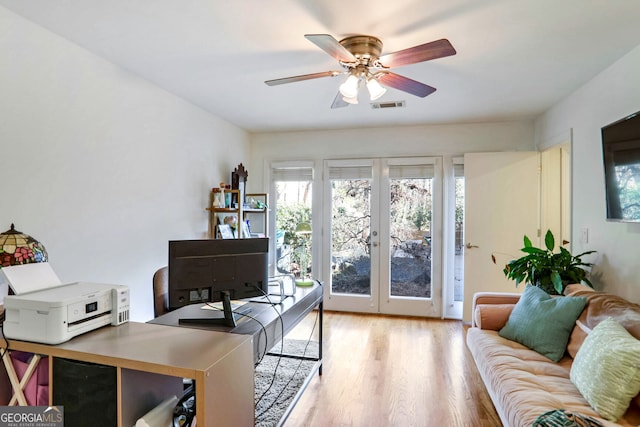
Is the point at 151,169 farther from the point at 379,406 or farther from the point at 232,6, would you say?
the point at 379,406

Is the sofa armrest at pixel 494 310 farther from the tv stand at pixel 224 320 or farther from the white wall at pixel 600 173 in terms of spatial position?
the tv stand at pixel 224 320

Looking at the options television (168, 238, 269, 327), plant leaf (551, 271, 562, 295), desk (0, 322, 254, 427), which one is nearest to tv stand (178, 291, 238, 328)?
television (168, 238, 269, 327)

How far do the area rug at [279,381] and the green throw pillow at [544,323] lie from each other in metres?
1.51

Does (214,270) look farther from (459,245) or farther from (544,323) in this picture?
(459,245)

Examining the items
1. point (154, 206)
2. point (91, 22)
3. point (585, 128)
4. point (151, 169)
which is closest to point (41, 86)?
A: point (91, 22)

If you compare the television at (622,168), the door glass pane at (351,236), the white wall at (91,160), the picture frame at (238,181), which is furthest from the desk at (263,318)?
the door glass pane at (351,236)

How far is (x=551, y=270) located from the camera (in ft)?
8.96

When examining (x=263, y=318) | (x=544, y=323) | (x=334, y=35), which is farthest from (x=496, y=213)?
(x=263, y=318)

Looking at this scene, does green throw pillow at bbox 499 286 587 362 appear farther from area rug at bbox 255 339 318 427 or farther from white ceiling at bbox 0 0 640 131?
white ceiling at bbox 0 0 640 131

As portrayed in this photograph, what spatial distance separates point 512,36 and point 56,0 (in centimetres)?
258

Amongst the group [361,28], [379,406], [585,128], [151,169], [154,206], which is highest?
Result: [361,28]

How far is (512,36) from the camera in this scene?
2.12m

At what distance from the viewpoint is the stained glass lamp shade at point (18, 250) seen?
5.47ft

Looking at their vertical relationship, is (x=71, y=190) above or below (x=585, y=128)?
below
